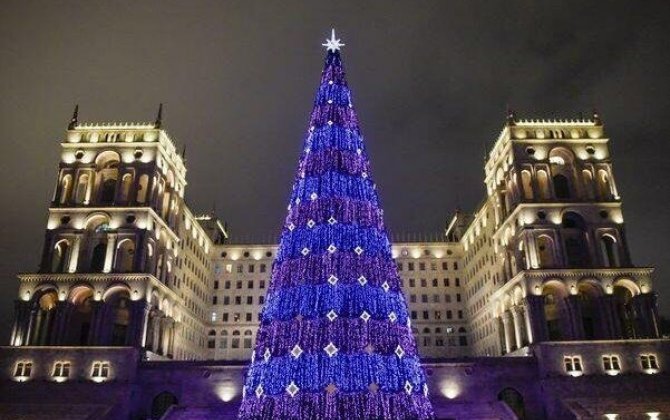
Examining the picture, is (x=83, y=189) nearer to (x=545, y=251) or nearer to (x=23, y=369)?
(x=23, y=369)

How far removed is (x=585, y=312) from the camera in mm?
60062

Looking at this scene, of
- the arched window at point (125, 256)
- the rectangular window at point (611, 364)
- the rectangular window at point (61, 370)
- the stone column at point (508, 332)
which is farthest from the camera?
the stone column at point (508, 332)

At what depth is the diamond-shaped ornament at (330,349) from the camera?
26406 mm

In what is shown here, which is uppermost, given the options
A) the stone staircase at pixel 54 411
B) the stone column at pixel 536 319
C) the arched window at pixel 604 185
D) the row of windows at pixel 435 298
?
the arched window at pixel 604 185

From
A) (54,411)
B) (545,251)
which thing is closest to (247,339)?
(54,411)

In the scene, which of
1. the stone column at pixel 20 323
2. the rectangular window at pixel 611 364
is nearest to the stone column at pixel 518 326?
the rectangular window at pixel 611 364

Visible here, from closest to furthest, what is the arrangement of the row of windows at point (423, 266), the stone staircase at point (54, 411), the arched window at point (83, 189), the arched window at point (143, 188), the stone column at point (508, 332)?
the stone staircase at point (54, 411)
the stone column at point (508, 332)
the arched window at point (83, 189)
the arched window at point (143, 188)
the row of windows at point (423, 266)

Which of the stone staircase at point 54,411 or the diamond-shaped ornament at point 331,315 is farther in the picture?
the stone staircase at point 54,411

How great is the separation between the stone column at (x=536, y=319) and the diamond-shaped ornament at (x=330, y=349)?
35717 mm

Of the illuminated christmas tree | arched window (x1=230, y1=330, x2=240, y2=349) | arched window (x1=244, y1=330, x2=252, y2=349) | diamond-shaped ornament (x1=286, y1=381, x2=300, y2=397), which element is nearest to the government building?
arched window (x1=230, y1=330, x2=240, y2=349)

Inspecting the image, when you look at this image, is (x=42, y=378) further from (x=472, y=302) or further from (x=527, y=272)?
(x=472, y=302)

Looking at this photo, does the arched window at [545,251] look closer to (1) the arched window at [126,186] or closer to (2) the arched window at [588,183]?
(2) the arched window at [588,183]

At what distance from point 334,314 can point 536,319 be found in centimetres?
3608

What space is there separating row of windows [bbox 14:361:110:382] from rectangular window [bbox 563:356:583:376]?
43732mm
